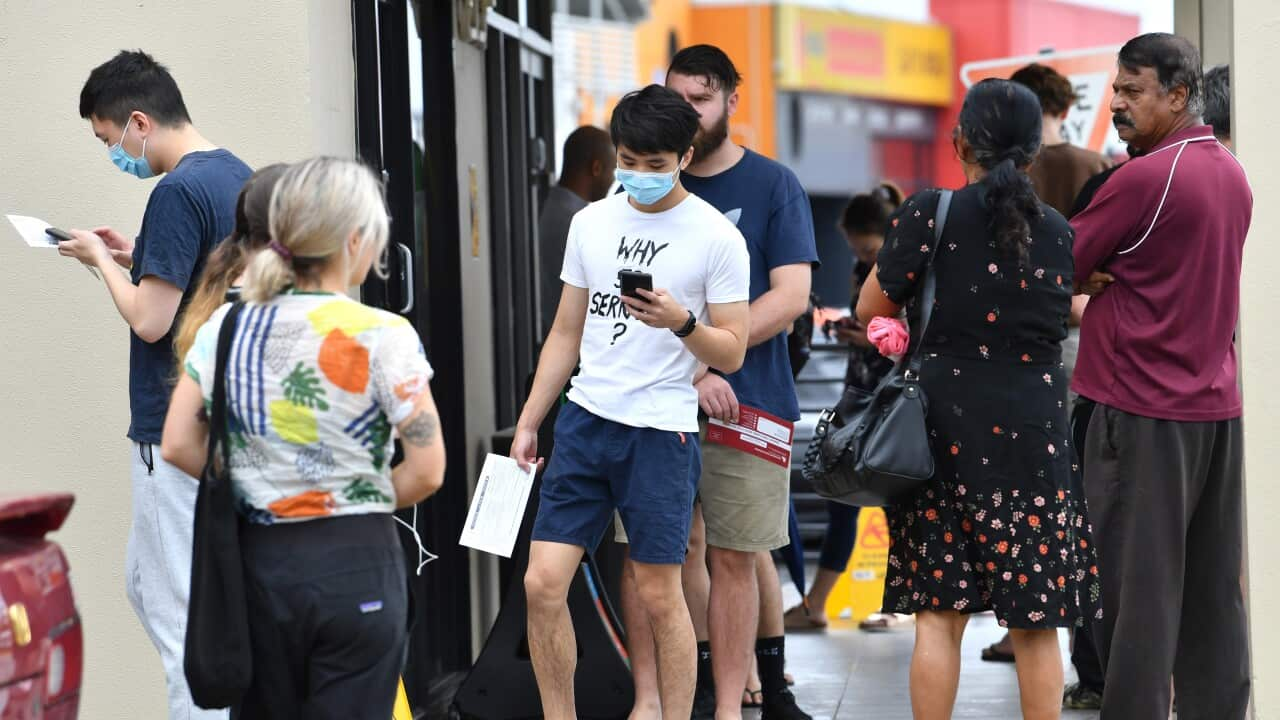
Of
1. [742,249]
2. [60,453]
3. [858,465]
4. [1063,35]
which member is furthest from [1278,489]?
[1063,35]

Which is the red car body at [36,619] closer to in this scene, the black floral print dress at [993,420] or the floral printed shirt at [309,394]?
the floral printed shirt at [309,394]

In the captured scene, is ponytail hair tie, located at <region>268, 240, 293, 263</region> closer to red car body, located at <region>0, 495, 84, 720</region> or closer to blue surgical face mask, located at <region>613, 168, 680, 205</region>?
red car body, located at <region>0, 495, 84, 720</region>

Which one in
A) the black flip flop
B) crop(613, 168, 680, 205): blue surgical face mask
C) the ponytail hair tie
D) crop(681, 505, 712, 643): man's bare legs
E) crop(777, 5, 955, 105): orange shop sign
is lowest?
the black flip flop

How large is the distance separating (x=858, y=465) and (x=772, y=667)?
4.77 ft

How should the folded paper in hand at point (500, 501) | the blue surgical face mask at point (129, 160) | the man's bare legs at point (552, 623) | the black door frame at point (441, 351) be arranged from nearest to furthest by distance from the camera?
1. the blue surgical face mask at point (129, 160)
2. the man's bare legs at point (552, 623)
3. the folded paper in hand at point (500, 501)
4. the black door frame at point (441, 351)

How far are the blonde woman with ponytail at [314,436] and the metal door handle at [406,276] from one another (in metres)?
2.19

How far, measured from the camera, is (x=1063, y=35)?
→ 3669 cm

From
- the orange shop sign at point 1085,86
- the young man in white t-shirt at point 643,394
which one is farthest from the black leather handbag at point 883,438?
the orange shop sign at point 1085,86

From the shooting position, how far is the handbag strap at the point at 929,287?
4188mm

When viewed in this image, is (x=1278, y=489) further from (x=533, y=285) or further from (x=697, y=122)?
(x=533, y=285)

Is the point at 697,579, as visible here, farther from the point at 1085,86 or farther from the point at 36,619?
the point at 1085,86

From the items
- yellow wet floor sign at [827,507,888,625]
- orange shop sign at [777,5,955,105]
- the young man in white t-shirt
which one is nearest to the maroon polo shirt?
the young man in white t-shirt

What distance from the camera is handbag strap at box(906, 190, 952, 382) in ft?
13.7

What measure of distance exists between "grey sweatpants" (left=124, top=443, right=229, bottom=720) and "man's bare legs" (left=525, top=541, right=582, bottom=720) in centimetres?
85
